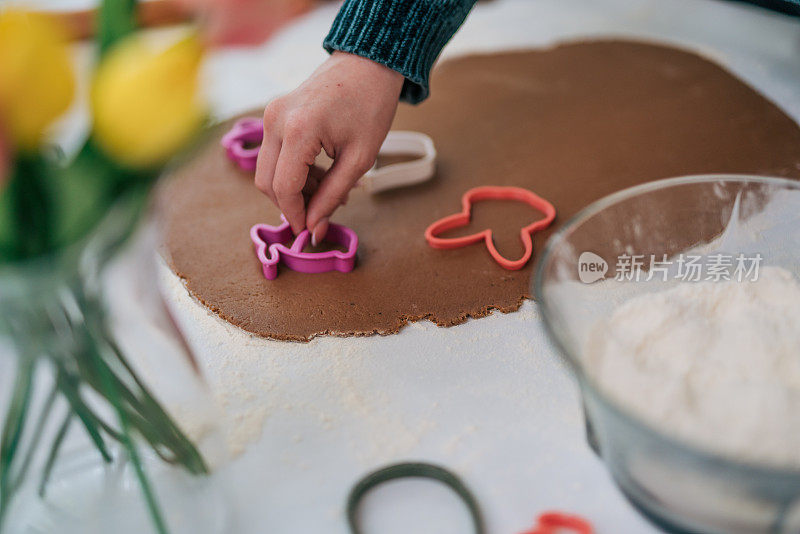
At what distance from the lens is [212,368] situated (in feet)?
2.39

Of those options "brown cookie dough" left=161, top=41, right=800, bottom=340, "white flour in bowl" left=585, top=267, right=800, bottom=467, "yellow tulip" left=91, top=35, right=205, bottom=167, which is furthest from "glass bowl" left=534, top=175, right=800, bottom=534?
"yellow tulip" left=91, top=35, right=205, bottom=167

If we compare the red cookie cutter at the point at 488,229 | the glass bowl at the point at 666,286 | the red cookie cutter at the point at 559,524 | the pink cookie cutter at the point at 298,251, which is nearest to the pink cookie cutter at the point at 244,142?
the pink cookie cutter at the point at 298,251

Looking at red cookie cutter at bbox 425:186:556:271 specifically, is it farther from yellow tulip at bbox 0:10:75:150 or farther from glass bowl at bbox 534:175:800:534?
yellow tulip at bbox 0:10:75:150

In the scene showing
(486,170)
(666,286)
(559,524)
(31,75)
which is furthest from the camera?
(486,170)

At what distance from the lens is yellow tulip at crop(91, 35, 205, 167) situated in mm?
342

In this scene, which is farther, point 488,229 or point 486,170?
point 486,170

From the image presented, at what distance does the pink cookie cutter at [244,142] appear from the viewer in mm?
1056

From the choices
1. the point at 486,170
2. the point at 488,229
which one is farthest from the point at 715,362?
the point at 486,170

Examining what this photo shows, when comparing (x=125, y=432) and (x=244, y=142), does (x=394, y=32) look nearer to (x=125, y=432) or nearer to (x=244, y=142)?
(x=244, y=142)

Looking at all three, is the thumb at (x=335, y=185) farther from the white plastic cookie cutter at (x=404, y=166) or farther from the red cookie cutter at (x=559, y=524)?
the red cookie cutter at (x=559, y=524)

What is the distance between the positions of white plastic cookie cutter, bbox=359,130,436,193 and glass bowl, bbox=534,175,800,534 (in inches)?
14.9

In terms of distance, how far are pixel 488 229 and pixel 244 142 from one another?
42 centimetres

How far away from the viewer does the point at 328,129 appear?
0.79 m

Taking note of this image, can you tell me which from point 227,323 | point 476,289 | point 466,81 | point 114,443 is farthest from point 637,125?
point 114,443
